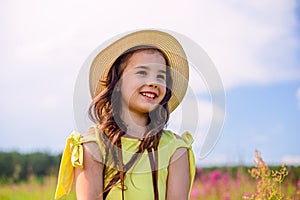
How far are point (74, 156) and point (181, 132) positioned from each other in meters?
0.55

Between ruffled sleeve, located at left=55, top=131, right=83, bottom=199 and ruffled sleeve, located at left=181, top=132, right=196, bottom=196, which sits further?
ruffled sleeve, located at left=181, top=132, right=196, bottom=196

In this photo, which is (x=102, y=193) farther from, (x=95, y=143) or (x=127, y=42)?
(x=127, y=42)

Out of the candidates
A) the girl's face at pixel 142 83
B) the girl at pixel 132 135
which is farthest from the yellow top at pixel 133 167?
the girl's face at pixel 142 83

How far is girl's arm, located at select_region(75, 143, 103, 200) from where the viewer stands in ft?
7.69

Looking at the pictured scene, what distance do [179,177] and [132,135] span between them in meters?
0.30

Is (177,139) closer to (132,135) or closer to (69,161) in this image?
(132,135)

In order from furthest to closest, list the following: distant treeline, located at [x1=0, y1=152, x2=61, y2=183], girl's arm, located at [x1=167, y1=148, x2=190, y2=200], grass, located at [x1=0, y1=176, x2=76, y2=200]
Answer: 1. distant treeline, located at [x1=0, y1=152, x2=61, y2=183]
2. grass, located at [x1=0, y1=176, x2=76, y2=200]
3. girl's arm, located at [x1=167, y1=148, x2=190, y2=200]

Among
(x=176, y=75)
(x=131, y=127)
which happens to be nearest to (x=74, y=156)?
(x=131, y=127)

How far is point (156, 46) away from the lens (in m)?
2.54

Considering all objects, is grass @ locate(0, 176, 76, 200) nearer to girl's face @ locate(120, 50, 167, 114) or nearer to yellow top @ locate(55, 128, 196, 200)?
yellow top @ locate(55, 128, 196, 200)

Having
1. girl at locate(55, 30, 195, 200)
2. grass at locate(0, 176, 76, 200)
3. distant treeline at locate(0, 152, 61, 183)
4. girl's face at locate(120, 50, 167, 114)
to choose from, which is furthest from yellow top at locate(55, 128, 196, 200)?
distant treeline at locate(0, 152, 61, 183)

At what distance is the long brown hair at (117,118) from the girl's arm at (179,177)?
0.09 m

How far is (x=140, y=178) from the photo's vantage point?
2.41m

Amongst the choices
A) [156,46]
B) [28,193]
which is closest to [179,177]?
[156,46]
